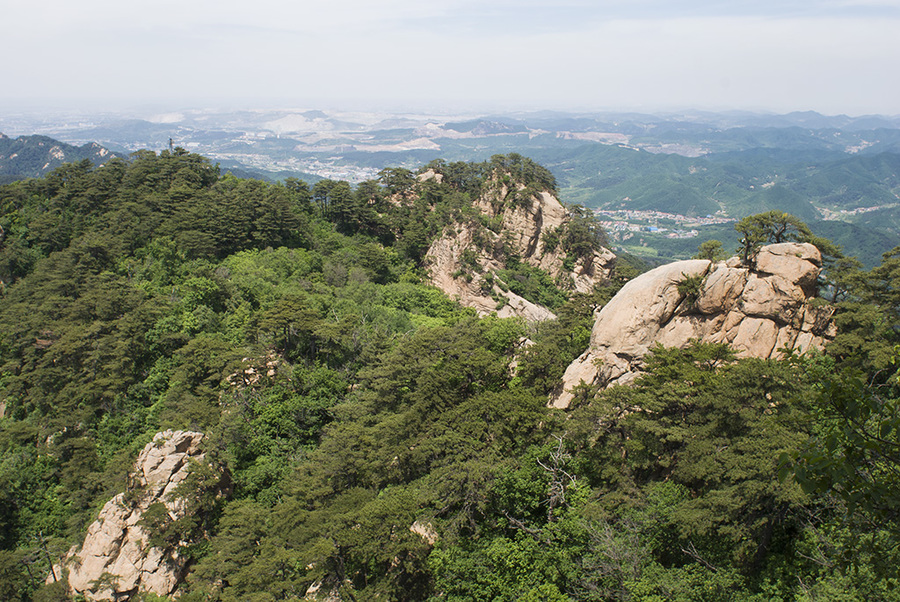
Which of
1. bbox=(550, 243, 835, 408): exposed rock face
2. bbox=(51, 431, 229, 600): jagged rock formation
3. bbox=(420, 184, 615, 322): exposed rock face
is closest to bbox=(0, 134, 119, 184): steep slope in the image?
bbox=(420, 184, 615, 322): exposed rock face

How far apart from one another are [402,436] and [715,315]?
40.2 feet

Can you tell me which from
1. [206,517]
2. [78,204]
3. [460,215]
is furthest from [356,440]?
[78,204]

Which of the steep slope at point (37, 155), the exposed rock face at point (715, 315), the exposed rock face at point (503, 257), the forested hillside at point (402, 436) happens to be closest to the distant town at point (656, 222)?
the exposed rock face at point (503, 257)

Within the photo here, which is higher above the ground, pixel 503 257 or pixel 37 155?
pixel 37 155

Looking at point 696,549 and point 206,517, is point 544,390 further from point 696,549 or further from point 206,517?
point 206,517

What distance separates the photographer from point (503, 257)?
43.2 m

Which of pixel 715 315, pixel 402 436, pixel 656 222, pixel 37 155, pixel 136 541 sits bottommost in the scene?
pixel 656 222

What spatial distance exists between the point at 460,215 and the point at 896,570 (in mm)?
38790

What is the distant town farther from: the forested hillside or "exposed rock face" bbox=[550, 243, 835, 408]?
"exposed rock face" bbox=[550, 243, 835, 408]

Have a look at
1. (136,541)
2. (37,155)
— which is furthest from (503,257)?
(37,155)

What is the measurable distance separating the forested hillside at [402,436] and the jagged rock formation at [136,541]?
45 cm

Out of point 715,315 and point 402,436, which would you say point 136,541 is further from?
point 715,315

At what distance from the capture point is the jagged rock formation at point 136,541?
17.7 metres

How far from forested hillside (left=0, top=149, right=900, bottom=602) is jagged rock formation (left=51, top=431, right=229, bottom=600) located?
1.47 feet
